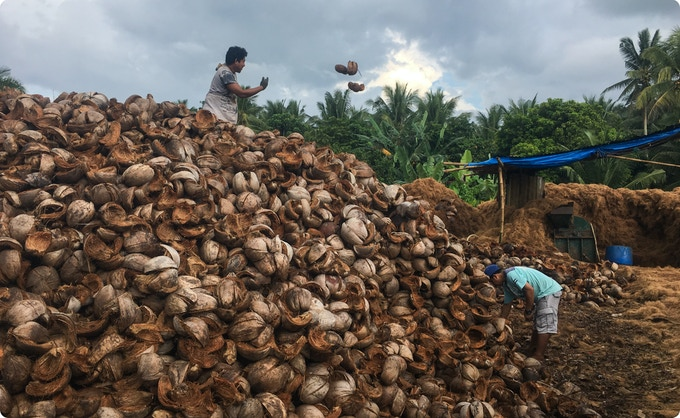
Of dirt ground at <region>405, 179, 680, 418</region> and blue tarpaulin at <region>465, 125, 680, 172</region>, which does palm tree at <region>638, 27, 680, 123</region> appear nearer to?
dirt ground at <region>405, 179, 680, 418</region>

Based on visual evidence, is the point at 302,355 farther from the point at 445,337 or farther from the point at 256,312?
the point at 445,337

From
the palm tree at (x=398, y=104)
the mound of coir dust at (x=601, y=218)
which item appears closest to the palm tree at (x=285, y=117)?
the palm tree at (x=398, y=104)

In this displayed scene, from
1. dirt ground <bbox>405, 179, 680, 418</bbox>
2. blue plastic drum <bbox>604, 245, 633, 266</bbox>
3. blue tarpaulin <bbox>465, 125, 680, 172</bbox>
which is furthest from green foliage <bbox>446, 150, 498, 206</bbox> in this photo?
blue plastic drum <bbox>604, 245, 633, 266</bbox>

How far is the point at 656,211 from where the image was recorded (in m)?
13.7

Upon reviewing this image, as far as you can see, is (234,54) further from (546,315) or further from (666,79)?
(666,79)

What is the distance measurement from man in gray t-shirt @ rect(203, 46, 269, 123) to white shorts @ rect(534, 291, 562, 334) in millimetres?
4930

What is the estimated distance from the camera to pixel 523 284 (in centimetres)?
636

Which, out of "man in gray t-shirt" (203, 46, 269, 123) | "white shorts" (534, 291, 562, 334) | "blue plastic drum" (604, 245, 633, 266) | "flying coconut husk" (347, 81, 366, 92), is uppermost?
"flying coconut husk" (347, 81, 366, 92)

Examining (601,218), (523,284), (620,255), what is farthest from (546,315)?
(601,218)

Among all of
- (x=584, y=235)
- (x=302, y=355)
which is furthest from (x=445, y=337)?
(x=584, y=235)

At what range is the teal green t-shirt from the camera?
6.37 metres

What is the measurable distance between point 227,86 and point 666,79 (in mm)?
31591

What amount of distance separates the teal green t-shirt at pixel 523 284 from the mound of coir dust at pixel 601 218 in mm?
6050

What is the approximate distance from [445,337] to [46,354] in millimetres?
3587
